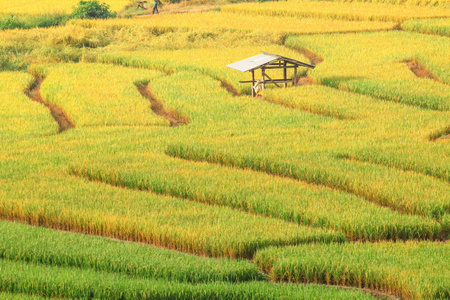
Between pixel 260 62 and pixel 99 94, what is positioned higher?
pixel 260 62

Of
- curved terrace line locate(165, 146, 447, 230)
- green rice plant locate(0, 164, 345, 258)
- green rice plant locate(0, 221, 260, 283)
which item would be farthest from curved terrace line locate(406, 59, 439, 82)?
green rice plant locate(0, 221, 260, 283)

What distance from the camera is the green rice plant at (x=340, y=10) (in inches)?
1171

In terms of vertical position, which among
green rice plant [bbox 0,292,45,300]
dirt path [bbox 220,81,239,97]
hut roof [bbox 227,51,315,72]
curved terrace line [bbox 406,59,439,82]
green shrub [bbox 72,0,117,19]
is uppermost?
green shrub [bbox 72,0,117,19]

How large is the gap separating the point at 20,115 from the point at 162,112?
12.6 ft

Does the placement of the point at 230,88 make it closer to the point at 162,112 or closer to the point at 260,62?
the point at 260,62

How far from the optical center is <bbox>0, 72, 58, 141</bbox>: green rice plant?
15.8 meters

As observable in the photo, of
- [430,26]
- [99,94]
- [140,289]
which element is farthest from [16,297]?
[430,26]

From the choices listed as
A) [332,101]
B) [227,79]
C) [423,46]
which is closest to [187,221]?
[332,101]

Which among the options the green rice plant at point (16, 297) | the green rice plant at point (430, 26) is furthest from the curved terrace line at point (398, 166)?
the green rice plant at point (430, 26)

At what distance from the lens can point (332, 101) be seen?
1716cm

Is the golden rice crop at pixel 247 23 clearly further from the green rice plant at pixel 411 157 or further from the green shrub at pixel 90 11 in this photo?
the green rice plant at pixel 411 157

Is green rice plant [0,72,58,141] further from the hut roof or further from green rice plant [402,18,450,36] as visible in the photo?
green rice plant [402,18,450,36]

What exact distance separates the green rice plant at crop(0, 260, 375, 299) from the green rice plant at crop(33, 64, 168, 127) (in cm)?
929

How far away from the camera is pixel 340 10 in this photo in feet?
104
